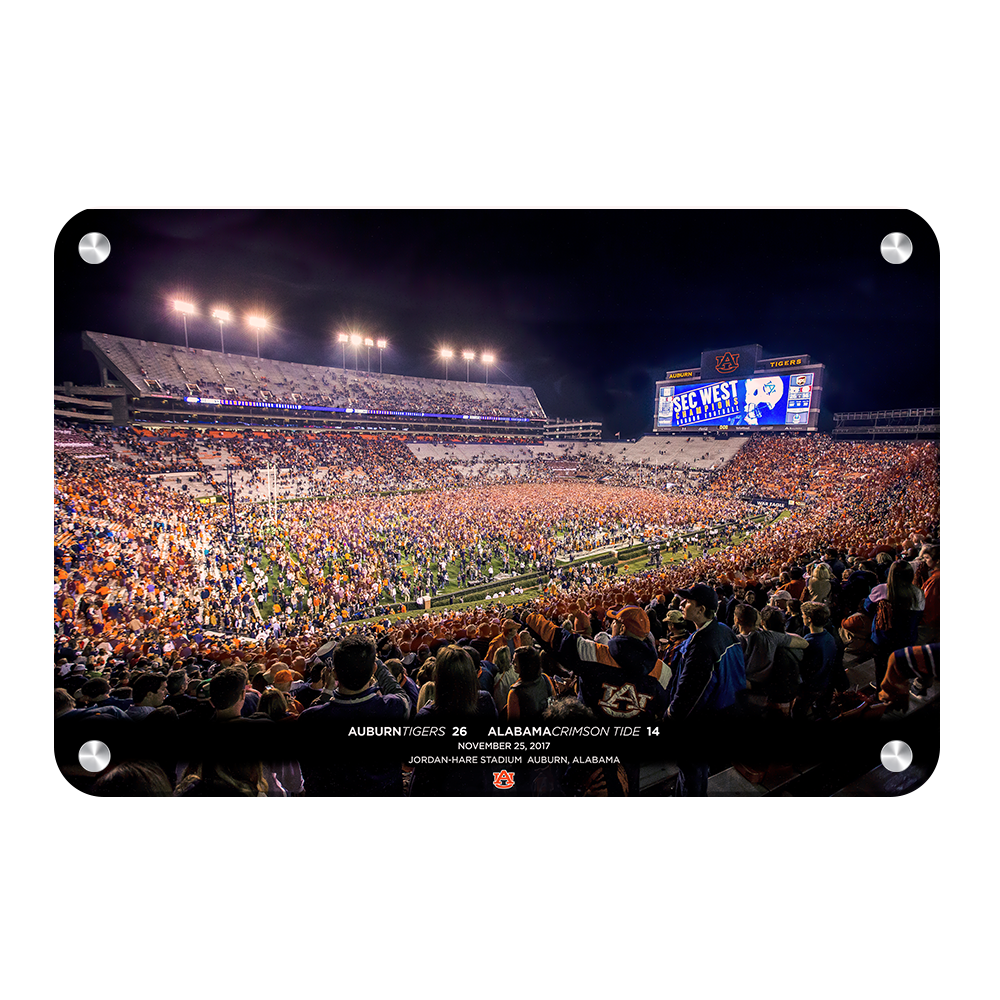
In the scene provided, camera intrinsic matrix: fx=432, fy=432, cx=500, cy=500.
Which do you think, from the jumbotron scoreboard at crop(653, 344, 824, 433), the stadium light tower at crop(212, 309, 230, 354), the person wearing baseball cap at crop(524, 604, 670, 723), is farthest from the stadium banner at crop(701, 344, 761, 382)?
the stadium light tower at crop(212, 309, 230, 354)

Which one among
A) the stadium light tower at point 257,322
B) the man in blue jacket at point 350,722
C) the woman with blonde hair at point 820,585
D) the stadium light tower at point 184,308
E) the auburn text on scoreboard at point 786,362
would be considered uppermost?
the stadium light tower at point 257,322

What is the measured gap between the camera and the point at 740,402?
130 inches

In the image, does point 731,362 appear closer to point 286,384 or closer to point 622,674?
point 622,674

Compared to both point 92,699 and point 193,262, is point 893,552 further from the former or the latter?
point 92,699

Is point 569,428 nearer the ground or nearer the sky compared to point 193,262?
nearer the ground

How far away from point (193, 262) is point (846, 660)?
4.83 metres

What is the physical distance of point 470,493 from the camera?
6316 millimetres

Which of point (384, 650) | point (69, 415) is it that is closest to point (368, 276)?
point (69, 415)

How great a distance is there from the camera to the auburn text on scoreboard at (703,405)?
134 inches

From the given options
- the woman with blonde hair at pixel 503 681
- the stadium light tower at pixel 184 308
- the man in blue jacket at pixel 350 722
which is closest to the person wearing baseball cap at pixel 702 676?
the woman with blonde hair at pixel 503 681

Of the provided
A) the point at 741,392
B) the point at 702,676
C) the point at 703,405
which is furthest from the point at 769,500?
the point at 702,676

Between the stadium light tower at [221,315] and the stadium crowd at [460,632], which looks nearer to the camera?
the stadium crowd at [460,632]

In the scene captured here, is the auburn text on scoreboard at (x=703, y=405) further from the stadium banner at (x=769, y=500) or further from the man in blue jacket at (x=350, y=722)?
the man in blue jacket at (x=350, y=722)

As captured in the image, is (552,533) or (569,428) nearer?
(569,428)
